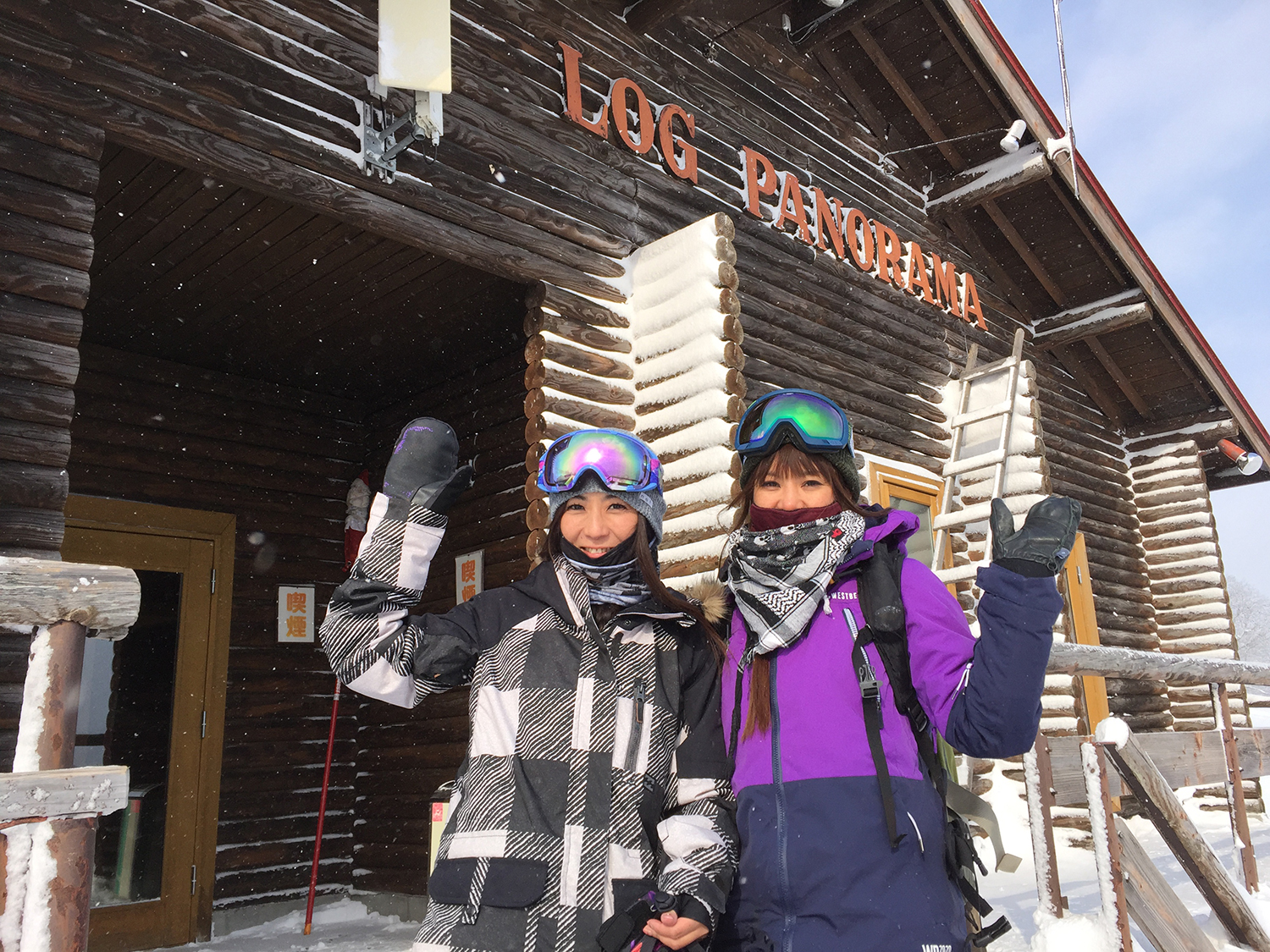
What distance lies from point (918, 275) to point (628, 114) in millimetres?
3908

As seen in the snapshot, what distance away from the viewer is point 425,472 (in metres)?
2.34

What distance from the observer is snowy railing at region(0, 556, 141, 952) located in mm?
1802

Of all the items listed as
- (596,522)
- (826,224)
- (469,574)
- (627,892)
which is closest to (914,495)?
(826,224)

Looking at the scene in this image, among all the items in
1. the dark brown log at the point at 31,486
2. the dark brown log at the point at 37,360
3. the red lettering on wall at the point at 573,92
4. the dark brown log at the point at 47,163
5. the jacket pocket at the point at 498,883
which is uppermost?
the red lettering on wall at the point at 573,92

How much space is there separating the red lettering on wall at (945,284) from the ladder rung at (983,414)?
1355 millimetres

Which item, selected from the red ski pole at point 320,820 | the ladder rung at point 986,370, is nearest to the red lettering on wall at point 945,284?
the ladder rung at point 986,370

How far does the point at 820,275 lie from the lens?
8.26 m

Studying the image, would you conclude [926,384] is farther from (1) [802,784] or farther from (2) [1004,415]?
(1) [802,784]

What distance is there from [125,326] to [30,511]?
374cm

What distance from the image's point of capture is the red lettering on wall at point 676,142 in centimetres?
708

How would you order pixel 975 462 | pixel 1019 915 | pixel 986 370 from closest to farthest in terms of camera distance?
pixel 1019 915
pixel 975 462
pixel 986 370

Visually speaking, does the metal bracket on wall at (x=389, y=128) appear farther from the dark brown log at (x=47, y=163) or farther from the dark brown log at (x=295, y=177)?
the dark brown log at (x=47, y=163)

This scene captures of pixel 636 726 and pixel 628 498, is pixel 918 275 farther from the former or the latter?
pixel 636 726

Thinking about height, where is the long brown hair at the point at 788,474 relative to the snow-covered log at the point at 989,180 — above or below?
below
